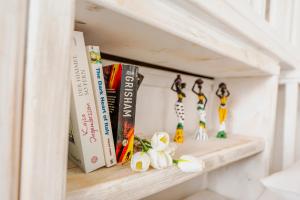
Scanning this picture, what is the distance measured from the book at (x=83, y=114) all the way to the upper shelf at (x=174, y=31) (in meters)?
0.07

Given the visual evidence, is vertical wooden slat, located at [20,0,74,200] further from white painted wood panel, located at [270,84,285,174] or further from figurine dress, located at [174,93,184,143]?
white painted wood panel, located at [270,84,285,174]

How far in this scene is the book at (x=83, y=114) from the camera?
37 centimetres

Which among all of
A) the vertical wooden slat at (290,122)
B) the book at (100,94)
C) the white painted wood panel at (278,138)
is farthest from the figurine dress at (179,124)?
the white painted wood panel at (278,138)

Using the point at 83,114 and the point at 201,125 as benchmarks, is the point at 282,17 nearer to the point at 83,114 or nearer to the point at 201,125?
the point at 201,125

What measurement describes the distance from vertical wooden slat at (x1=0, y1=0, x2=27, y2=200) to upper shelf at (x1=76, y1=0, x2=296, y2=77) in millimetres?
108

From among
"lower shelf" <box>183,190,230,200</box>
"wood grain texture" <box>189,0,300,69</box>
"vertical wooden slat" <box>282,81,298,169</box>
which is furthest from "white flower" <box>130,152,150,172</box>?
"vertical wooden slat" <box>282,81,298,169</box>

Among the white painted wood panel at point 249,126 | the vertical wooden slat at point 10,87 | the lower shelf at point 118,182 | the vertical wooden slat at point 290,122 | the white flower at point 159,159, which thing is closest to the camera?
the vertical wooden slat at point 10,87

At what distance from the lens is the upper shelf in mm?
362

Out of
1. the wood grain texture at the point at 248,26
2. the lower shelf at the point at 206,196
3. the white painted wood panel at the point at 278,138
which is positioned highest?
the wood grain texture at the point at 248,26

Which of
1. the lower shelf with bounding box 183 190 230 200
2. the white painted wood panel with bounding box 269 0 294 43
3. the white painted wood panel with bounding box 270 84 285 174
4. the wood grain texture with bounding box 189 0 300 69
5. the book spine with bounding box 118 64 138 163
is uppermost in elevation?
the white painted wood panel with bounding box 269 0 294 43

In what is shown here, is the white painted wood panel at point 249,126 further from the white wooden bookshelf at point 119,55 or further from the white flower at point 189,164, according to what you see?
the white flower at point 189,164

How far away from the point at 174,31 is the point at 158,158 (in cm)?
25

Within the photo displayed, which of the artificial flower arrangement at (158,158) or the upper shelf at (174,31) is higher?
the upper shelf at (174,31)

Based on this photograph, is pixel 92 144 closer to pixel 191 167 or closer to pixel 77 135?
pixel 77 135
